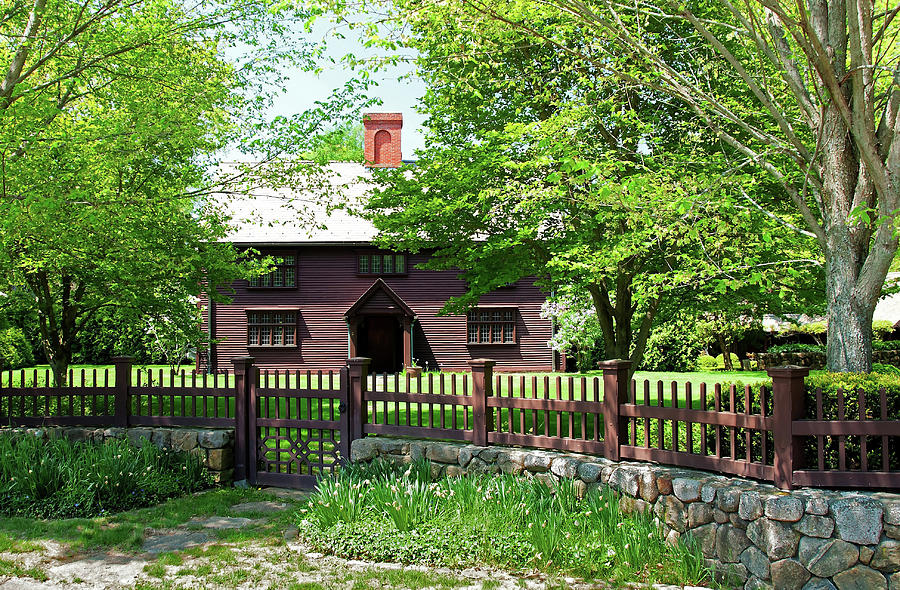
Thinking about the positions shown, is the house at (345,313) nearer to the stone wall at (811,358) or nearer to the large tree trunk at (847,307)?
the stone wall at (811,358)

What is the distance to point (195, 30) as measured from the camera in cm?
1178

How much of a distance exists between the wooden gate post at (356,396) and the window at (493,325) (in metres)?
16.4

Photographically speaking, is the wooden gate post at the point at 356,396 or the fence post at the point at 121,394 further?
the fence post at the point at 121,394

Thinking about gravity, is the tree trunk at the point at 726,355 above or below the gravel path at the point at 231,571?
above

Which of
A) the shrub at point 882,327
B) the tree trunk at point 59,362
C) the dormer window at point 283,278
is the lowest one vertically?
the tree trunk at point 59,362

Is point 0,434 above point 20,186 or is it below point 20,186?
below

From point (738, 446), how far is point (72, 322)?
1076cm

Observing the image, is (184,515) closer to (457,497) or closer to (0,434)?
(457,497)

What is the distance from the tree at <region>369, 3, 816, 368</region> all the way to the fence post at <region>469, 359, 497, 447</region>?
1855 mm

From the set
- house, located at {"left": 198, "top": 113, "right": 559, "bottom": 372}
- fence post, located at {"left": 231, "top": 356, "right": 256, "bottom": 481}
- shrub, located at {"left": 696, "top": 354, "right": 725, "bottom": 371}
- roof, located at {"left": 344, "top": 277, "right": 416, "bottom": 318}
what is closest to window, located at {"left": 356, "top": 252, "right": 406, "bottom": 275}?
house, located at {"left": 198, "top": 113, "right": 559, "bottom": 372}

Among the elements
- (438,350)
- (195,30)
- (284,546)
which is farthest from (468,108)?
(438,350)

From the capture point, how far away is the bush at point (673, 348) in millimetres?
24016

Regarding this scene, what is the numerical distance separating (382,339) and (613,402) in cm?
1943

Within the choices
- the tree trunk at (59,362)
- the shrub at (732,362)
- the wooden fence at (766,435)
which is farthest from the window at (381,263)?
the wooden fence at (766,435)
